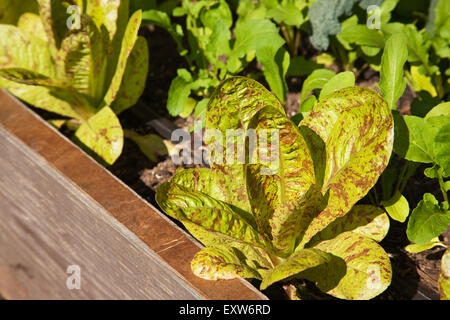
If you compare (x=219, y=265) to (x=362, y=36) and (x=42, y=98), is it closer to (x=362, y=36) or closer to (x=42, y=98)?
(x=362, y=36)

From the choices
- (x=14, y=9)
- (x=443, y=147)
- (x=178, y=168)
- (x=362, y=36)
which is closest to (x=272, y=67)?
(x=362, y=36)

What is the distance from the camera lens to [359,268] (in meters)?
0.94

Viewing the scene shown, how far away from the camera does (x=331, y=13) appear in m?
1.43

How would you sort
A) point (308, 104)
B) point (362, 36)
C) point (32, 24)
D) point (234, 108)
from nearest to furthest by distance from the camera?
point (234, 108) < point (308, 104) < point (362, 36) < point (32, 24)

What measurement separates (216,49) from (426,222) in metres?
0.69

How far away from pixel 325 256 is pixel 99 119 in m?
0.71

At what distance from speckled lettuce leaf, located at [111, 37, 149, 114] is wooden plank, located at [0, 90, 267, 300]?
0.21 meters

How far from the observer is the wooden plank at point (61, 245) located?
3.50 ft

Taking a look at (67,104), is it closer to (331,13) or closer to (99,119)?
(99,119)

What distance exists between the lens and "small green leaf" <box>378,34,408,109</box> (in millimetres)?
1086

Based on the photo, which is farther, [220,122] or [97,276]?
[97,276]

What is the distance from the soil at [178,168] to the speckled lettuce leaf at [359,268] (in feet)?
0.47

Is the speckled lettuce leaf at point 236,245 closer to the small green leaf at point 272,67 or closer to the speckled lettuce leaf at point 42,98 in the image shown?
the small green leaf at point 272,67

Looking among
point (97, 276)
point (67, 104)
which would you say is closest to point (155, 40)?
point (67, 104)
